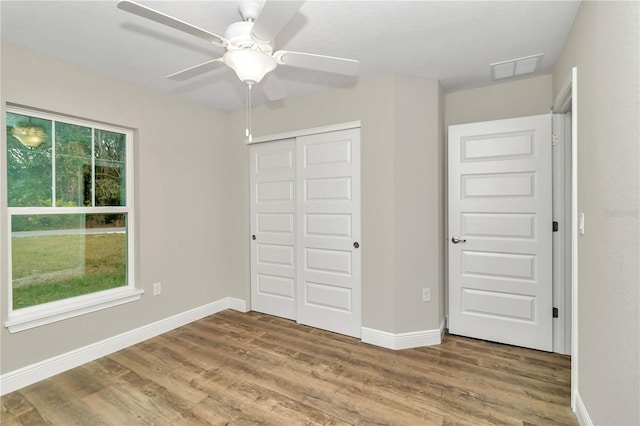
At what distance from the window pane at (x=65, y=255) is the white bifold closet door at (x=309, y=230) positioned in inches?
57.1

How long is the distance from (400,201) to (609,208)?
4.87 feet

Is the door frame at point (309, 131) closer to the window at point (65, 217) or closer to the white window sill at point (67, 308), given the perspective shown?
the window at point (65, 217)

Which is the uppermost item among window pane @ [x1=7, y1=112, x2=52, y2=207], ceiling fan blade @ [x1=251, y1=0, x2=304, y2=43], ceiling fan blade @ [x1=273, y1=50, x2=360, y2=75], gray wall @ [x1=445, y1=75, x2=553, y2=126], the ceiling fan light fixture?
gray wall @ [x1=445, y1=75, x2=553, y2=126]

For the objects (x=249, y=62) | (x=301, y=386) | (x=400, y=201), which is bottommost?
(x=301, y=386)

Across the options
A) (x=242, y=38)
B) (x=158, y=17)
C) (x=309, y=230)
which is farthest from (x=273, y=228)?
(x=158, y=17)

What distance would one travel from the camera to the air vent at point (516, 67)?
240 centimetres

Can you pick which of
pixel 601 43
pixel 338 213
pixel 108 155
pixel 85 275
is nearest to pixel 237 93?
pixel 108 155

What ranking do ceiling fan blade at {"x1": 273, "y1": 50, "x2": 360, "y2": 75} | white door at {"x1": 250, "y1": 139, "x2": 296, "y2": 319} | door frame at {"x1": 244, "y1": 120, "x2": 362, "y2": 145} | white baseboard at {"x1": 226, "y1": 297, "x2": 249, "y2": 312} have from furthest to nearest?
white baseboard at {"x1": 226, "y1": 297, "x2": 249, "y2": 312} → white door at {"x1": 250, "y1": 139, "x2": 296, "y2": 319} → door frame at {"x1": 244, "y1": 120, "x2": 362, "y2": 145} → ceiling fan blade at {"x1": 273, "y1": 50, "x2": 360, "y2": 75}

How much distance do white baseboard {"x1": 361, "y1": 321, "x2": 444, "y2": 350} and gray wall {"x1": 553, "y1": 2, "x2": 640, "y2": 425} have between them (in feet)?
3.63

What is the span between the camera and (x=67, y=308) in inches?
95.5

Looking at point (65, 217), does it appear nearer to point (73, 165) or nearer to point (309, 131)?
point (73, 165)

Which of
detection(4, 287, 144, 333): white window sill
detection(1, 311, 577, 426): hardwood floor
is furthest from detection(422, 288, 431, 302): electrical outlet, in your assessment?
detection(4, 287, 144, 333): white window sill

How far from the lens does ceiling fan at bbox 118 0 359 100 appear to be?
124 cm

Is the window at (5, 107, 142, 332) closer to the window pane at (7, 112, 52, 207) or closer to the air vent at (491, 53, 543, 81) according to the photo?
the window pane at (7, 112, 52, 207)
